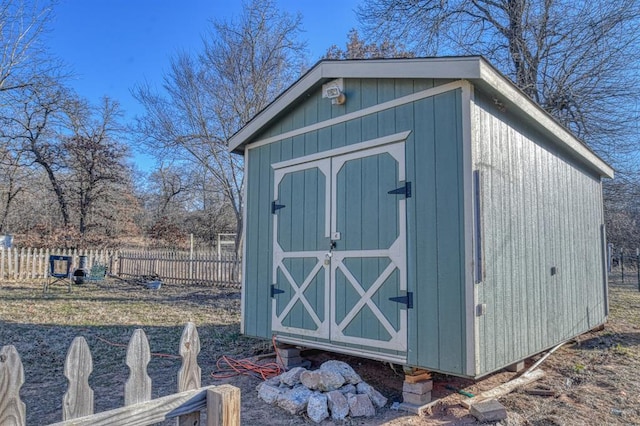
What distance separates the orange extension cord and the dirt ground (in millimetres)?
90

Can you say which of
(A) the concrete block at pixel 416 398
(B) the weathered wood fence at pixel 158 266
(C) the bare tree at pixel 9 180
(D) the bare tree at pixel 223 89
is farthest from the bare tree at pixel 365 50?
(C) the bare tree at pixel 9 180

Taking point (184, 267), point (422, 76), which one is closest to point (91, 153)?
point (184, 267)

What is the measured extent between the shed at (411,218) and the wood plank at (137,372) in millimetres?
2566

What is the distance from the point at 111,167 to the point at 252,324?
56.9 ft

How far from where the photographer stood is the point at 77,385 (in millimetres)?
1343

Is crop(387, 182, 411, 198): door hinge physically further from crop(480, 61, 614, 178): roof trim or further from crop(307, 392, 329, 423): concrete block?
crop(307, 392, 329, 423): concrete block

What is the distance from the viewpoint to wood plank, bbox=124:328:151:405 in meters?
1.45

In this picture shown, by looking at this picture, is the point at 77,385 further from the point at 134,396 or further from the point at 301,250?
the point at 301,250

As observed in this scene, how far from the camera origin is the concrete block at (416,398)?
3617 mm

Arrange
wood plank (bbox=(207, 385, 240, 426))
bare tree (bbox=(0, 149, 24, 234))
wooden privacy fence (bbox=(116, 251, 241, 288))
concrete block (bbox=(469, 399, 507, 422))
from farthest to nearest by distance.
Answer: bare tree (bbox=(0, 149, 24, 234)) → wooden privacy fence (bbox=(116, 251, 241, 288)) → concrete block (bbox=(469, 399, 507, 422)) → wood plank (bbox=(207, 385, 240, 426))

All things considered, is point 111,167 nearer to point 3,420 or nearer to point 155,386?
point 155,386

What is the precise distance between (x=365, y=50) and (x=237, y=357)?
39.5 feet

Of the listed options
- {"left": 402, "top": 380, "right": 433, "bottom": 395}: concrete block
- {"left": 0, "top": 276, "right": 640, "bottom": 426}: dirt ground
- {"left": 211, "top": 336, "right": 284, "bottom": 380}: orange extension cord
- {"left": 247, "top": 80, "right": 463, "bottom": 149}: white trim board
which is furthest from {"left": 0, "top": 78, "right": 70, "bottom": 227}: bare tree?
{"left": 402, "top": 380, "right": 433, "bottom": 395}: concrete block

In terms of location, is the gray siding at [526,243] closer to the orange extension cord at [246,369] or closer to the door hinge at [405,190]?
the door hinge at [405,190]
